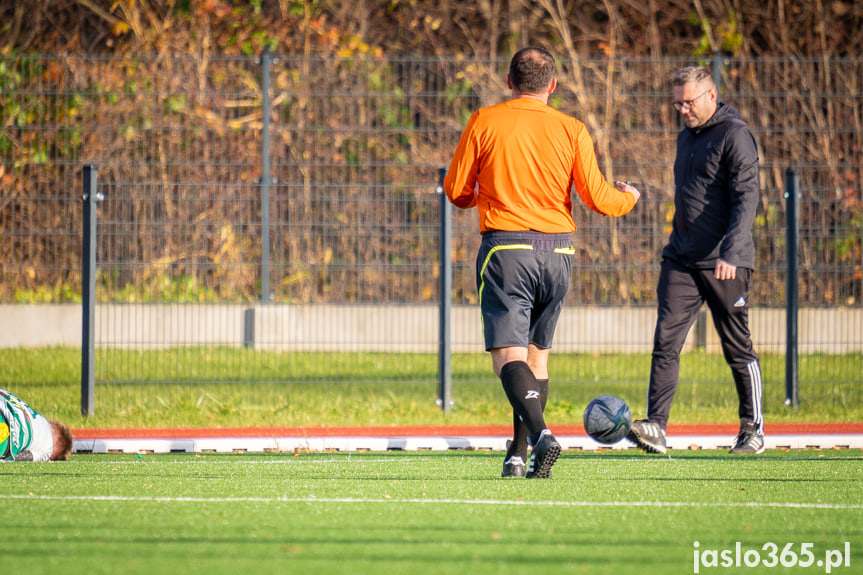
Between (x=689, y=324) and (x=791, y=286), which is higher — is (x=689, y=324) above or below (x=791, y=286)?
below

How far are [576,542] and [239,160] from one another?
306 inches

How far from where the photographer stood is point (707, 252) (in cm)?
646

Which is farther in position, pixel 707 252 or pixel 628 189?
pixel 707 252

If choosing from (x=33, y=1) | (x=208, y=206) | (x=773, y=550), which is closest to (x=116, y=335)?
(x=208, y=206)

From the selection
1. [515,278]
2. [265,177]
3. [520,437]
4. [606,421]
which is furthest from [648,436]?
[265,177]

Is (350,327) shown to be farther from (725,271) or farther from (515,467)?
(515,467)

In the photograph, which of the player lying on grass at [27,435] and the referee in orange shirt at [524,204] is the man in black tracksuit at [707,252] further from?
the player lying on grass at [27,435]

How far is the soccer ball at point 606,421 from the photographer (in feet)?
19.0

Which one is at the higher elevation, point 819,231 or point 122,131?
point 122,131

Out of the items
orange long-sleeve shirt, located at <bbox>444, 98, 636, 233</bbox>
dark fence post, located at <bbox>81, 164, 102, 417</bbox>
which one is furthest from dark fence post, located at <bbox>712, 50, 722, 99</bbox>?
orange long-sleeve shirt, located at <bbox>444, 98, 636, 233</bbox>

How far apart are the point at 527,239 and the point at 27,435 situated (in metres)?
2.90

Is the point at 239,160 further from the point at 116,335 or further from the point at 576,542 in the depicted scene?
the point at 576,542

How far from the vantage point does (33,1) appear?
15.8 metres

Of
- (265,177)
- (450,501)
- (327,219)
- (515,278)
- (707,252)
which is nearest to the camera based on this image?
(450,501)
